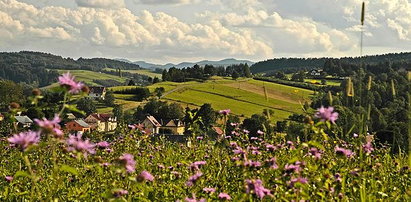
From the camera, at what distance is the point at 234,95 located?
117562mm

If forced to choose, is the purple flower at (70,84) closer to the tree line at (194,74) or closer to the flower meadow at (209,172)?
the flower meadow at (209,172)

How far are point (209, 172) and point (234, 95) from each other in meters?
112

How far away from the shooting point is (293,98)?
109m

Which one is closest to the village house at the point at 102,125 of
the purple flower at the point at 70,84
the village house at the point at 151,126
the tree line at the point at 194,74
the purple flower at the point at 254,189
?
the village house at the point at 151,126

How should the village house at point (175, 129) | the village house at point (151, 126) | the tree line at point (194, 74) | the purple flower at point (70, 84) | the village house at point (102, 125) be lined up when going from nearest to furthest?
the purple flower at point (70, 84)
the village house at point (151, 126)
the village house at point (102, 125)
the village house at point (175, 129)
the tree line at point (194, 74)

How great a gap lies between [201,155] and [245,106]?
94.8 meters

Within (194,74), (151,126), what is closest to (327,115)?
(151,126)

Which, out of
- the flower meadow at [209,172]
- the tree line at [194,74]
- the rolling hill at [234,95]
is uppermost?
the flower meadow at [209,172]

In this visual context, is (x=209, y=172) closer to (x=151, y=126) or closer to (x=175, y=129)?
(x=151, y=126)

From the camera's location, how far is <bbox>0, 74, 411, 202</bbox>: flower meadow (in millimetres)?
3439

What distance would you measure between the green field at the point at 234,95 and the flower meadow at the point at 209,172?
82.9m

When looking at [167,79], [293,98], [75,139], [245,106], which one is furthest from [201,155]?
[167,79]

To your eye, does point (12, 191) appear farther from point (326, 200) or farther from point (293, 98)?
point (293, 98)

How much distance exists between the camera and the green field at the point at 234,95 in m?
101
